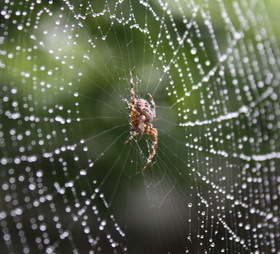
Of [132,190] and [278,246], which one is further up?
[132,190]

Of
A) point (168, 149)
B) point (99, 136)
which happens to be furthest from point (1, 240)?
point (168, 149)

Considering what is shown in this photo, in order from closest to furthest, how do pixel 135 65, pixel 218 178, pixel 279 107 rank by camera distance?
1. pixel 279 107
2. pixel 135 65
3. pixel 218 178

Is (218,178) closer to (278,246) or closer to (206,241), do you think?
(206,241)

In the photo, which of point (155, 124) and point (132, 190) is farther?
point (132, 190)

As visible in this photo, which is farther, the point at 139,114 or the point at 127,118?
the point at 127,118

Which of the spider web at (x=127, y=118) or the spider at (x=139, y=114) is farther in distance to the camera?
the spider web at (x=127, y=118)

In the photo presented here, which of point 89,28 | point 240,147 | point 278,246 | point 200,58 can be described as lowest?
point 278,246

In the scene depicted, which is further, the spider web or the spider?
the spider web

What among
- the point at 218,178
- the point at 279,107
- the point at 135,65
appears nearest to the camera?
the point at 279,107
